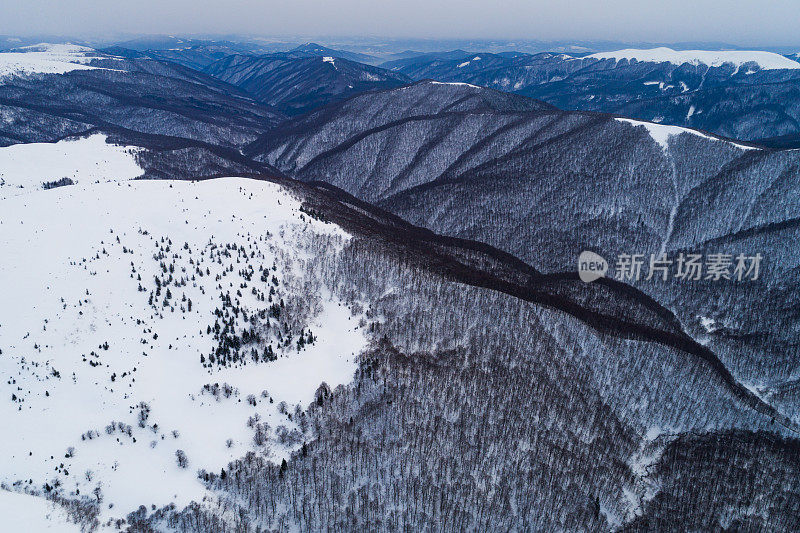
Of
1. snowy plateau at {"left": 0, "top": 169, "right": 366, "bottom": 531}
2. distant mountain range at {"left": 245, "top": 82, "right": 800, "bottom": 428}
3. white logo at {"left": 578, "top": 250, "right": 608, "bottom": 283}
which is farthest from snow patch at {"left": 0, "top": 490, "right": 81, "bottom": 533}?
white logo at {"left": 578, "top": 250, "right": 608, "bottom": 283}

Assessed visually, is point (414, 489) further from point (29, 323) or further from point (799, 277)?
point (799, 277)

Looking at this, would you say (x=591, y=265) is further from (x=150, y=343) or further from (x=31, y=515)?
(x=31, y=515)

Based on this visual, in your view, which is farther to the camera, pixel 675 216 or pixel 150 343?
pixel 675 216

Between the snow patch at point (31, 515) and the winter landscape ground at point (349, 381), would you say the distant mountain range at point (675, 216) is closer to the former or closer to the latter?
the winter landscape ground at point (349, 381)

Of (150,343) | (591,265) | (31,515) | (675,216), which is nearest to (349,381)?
(150,343)

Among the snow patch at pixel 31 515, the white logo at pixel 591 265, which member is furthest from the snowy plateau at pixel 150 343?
the white logo at pixel 591 265

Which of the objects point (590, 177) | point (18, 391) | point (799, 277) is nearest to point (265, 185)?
point (18, 391)
